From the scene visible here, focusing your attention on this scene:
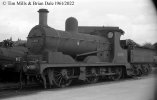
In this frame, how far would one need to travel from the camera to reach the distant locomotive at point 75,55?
12.9m

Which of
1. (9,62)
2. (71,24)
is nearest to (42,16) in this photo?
(71,24)

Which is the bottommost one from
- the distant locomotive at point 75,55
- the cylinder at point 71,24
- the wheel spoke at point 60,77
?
the wheel spoke at point 60,77

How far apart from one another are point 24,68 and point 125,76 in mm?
8873

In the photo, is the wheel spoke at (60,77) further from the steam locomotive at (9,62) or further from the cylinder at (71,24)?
the cylinder at (71,24)

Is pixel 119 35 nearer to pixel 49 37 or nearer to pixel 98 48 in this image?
pixel 98 48

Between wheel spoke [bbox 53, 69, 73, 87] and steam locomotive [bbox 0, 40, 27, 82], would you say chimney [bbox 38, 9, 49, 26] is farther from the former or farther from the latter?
wheel spoke [bbox 53, 69, 73, 87]

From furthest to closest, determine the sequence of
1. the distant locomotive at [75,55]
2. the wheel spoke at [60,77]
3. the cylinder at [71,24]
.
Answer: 1. the cylinder at [71,24]
2. the wheel spoke at [60,77]
3. the distant locomotive at [75,55]

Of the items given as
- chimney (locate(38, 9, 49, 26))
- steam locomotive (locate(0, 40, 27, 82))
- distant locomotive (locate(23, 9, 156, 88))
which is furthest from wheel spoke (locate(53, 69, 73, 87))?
chimney (locate(38, 9, 49, 26))

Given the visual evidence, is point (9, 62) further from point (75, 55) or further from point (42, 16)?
point (75, 55)

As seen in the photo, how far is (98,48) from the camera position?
16.7 metres

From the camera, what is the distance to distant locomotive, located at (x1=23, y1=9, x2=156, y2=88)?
12875mm

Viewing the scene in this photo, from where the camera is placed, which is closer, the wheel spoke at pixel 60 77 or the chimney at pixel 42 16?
the wheel spoke at pixel 60 77

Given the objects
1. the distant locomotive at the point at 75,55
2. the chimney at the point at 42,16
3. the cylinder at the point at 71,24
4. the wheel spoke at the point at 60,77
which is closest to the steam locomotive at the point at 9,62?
the distant locomotive at the point at 75,55

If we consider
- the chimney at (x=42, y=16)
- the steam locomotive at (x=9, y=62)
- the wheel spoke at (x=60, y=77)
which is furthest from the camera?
the chimney at (x=42, y=16)
